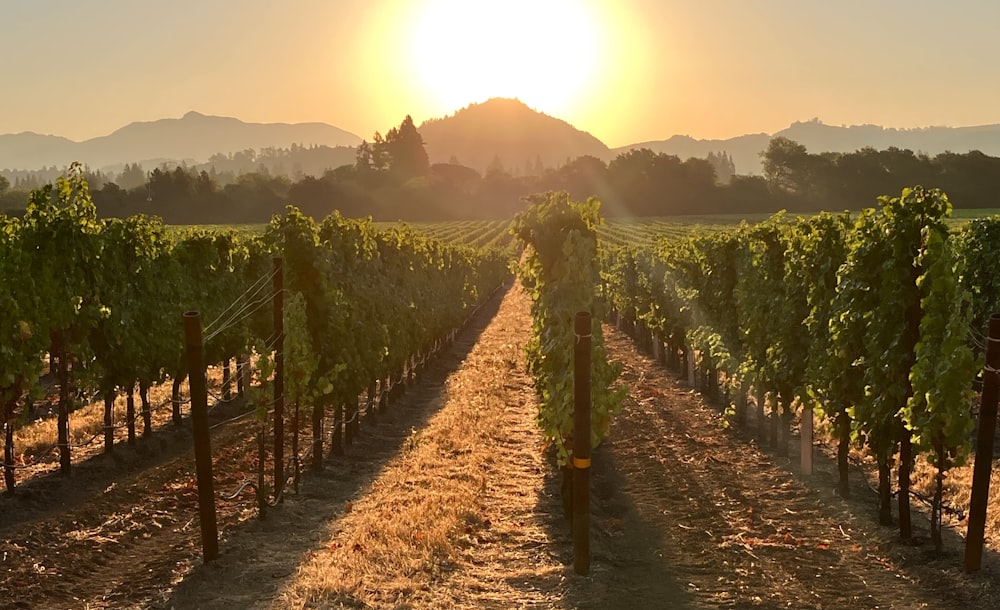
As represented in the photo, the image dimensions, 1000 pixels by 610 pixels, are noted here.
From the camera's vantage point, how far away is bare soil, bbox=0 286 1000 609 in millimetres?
10242

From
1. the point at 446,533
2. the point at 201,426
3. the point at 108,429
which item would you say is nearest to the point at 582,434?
the point at 446,533

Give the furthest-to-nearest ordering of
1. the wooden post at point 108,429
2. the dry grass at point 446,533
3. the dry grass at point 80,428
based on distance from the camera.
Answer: the wooden post at point 108,429 → the dry grass at point 80,428 → the dry grass at point 446,533

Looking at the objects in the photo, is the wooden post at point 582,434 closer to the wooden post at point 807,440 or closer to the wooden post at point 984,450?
the wooden post at point 984,450

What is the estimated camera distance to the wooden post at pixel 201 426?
10.6 metres

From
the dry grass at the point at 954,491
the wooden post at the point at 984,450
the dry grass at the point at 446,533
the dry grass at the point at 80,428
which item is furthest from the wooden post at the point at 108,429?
the wooden post at the point at 984,450

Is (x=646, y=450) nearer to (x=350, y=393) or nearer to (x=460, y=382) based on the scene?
(x=350, y=393)

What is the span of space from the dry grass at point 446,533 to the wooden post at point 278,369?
59.1 inches

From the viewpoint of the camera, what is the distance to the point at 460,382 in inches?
1069

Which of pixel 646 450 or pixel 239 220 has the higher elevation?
pixel 239 220

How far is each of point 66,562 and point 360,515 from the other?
174 inches

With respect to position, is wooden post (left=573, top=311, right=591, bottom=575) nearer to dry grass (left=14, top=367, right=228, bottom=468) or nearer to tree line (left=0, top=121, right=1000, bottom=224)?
dry grass (left=14, top=367, right=228, bottom=468)

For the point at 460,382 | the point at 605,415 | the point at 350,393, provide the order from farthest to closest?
1. the point at 460,382
2. the point at 350,393
3. the point at 605,415

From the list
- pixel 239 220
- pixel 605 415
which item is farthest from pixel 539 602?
pixel 239 220

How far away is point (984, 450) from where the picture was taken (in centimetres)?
1026
